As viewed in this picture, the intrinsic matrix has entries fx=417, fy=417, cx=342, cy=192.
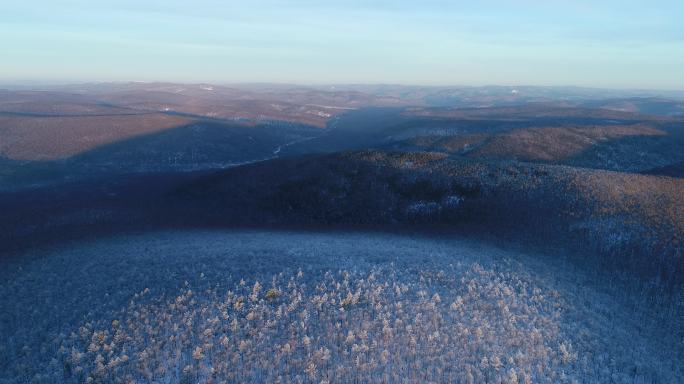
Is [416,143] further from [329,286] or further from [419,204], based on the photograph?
[329,286]

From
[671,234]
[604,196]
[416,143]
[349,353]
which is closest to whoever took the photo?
[349,353]

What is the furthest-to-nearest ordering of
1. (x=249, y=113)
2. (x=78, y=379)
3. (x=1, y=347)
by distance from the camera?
(x=249, y=113)
(x=1, y=347)
(x=78, y=379)

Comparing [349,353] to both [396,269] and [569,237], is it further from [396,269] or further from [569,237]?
[569,237]

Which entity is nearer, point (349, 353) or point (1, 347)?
point (349, 353)

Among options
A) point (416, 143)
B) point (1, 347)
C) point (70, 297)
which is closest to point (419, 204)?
point (70, 297)

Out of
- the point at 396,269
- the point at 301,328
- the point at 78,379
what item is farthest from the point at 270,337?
the point at 396,269

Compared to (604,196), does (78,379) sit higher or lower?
lower
